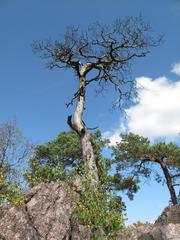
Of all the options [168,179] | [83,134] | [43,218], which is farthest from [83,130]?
[168,179]

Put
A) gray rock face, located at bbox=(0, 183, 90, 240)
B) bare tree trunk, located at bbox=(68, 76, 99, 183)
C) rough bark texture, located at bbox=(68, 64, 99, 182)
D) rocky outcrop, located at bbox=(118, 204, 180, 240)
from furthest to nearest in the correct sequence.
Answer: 1. rough bark texture, located at bbox=(68, 64, 99, 182)
2. bare tree trunk, located at bbox=(68, 76, 99, 183)
3. rocky outcrop, located at bbox=(118, 204, 180, 240)
4. gray rock face, located at bbox=(0, 183, 90, 240)

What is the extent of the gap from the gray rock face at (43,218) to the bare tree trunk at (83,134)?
1676mm

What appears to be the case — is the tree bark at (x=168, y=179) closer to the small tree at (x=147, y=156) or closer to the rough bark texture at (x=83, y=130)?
the small tree at (x=147, y=156)

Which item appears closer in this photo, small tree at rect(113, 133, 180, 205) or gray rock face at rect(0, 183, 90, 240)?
gray rock face at rect(0, 183, 90, 240)

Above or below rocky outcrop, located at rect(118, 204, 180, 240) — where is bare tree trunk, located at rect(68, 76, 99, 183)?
above

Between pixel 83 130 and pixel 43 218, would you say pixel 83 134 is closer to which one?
pixel 83 130

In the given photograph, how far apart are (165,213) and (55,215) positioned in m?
8.06

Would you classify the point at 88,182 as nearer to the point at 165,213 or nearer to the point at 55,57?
the point at 165,213

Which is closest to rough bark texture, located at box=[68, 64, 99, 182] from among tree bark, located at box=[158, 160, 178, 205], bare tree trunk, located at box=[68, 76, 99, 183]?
bare tree trunk, located at box=[68, 76, 99, 183]

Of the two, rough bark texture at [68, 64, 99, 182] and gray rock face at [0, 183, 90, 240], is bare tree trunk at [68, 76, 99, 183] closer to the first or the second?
rough bark texture at [68, 64, 99, 182]

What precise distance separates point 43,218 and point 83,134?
18.0ft

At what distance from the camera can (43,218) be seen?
13055 mm

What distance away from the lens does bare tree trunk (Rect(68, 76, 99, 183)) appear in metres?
16.1

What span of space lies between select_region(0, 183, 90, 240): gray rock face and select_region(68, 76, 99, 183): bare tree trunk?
168 centimetres
